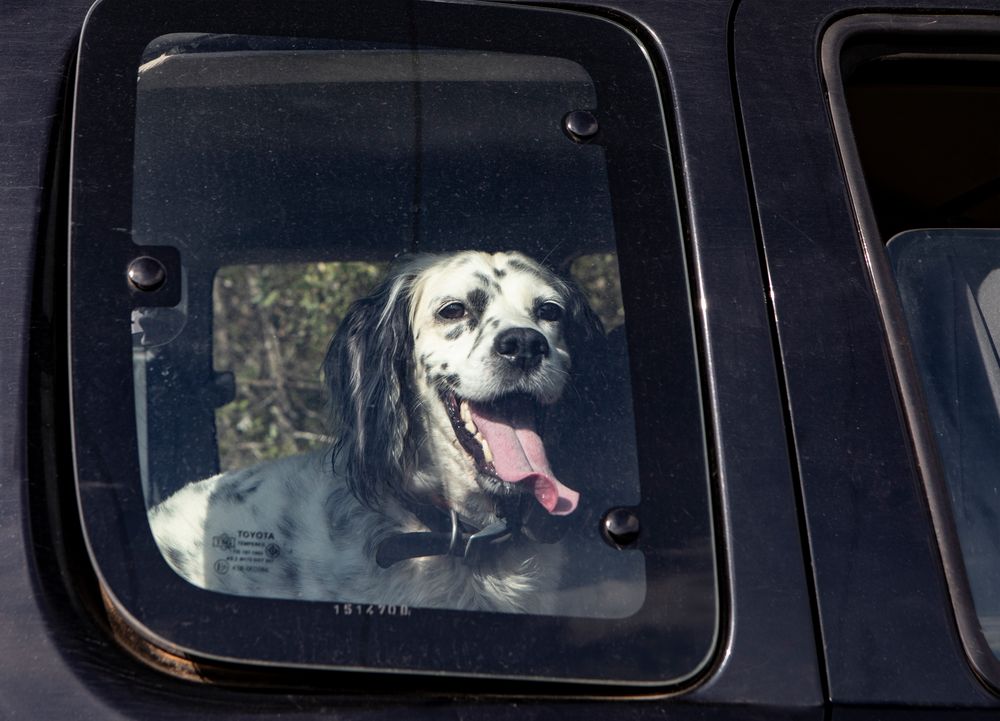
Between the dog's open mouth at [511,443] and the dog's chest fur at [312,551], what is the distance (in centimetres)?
6

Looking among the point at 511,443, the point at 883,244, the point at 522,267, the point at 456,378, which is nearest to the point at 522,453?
the point at 511,443

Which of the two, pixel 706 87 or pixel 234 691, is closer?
pixel 234 691

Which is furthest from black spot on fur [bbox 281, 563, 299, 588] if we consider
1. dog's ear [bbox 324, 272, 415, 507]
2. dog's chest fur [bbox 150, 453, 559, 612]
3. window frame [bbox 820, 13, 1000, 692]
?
window frame [bbox 820, 13, 1000, 692]

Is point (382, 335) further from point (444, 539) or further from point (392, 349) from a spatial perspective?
point (444, 539)

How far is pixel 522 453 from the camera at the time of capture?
1128 millimetres

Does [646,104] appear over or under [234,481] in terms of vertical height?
over

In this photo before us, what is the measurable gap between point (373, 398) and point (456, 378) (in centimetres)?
10

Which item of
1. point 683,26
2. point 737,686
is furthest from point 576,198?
point 737,686

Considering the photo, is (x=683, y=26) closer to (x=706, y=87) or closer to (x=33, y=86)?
(x=706, y=87)

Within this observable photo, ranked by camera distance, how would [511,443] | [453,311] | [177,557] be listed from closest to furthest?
[177,557]
[511,443]
[453,311]

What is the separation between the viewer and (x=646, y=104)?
1.26 meters

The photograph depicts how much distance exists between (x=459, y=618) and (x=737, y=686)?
292mm

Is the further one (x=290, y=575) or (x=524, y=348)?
(x=524, y=348)

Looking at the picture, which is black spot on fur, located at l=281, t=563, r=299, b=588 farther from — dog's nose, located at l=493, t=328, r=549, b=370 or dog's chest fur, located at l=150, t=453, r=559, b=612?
dog's nose, located at l=493, t=328, r=549, b=370
